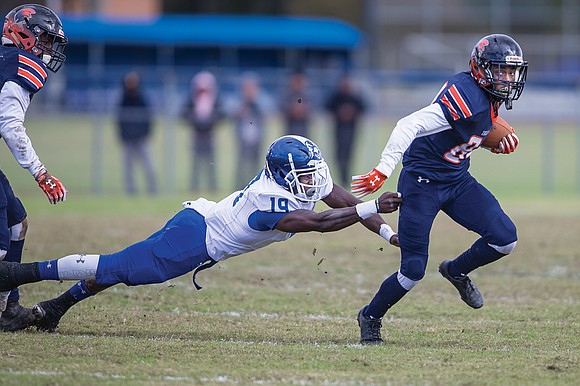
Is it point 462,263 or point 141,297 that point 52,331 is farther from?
point 462,263

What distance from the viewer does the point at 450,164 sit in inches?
243

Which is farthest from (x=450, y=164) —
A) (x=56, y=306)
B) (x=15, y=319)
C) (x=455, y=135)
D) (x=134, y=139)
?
(x=134, y=139)

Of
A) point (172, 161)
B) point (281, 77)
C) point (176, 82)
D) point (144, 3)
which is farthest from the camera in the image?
point (144, 3)

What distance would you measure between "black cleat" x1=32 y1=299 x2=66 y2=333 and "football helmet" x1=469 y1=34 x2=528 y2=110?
305 centimetres

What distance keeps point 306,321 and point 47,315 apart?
69.1 inches

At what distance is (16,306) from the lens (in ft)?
20.4

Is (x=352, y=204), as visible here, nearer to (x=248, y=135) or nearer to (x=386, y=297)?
(x=386, y=297)

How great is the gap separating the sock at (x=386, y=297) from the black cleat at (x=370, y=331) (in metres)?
0.03

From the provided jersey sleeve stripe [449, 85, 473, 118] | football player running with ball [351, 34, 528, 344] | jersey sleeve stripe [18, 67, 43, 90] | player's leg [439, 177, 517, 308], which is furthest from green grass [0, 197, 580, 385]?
jersey sleeve stripe [18, 67, 43, 90]

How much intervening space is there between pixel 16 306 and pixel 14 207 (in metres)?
0.64

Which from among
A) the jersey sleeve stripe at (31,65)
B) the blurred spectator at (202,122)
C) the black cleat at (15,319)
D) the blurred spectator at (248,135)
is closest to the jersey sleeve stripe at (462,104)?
the jersey sleeve stripe at (31,65)

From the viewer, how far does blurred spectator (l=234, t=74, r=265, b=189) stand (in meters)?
15.3

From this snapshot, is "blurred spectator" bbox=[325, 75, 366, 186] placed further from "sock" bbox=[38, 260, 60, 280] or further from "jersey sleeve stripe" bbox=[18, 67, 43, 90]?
"sock" bbox=[38, 260, 60, 280]

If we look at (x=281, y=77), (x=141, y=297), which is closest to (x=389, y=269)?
(x=141, y=297)
